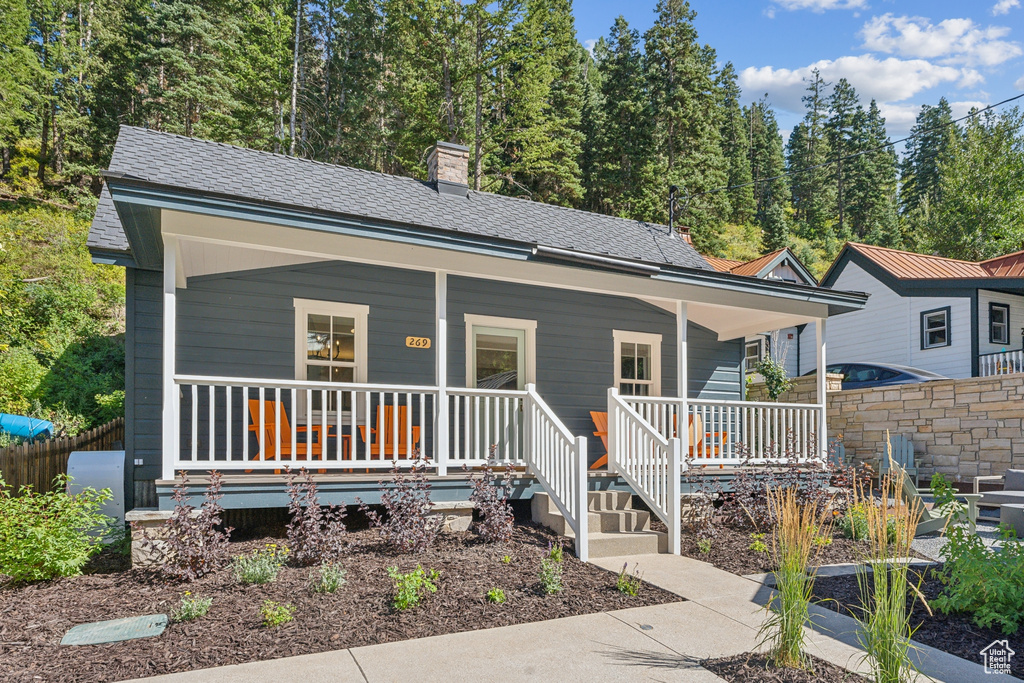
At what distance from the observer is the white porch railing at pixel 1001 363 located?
13422 mm

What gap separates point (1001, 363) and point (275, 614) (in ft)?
49.5

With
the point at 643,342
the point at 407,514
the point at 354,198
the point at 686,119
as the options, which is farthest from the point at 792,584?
the point at 686,119

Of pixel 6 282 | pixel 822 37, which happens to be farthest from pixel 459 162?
pixel 6 282

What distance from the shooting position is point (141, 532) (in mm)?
5445

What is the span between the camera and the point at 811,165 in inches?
1633

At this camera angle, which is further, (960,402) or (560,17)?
(560,17)

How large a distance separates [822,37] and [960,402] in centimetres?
876

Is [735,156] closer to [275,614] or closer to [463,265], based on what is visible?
[463,265]

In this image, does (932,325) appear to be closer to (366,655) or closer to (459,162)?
(459,162)

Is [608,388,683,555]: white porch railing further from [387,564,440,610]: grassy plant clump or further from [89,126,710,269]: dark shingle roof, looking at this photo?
[387,564,440,610]: grassy plant clump

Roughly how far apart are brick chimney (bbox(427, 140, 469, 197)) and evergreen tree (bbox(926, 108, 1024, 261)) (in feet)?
77.2

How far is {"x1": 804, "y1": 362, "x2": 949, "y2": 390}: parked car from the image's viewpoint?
13789mm

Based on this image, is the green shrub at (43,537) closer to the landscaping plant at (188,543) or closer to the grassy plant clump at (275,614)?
the landscaping plant at (188,543)

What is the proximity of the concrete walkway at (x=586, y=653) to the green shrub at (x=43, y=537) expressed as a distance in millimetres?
2248
